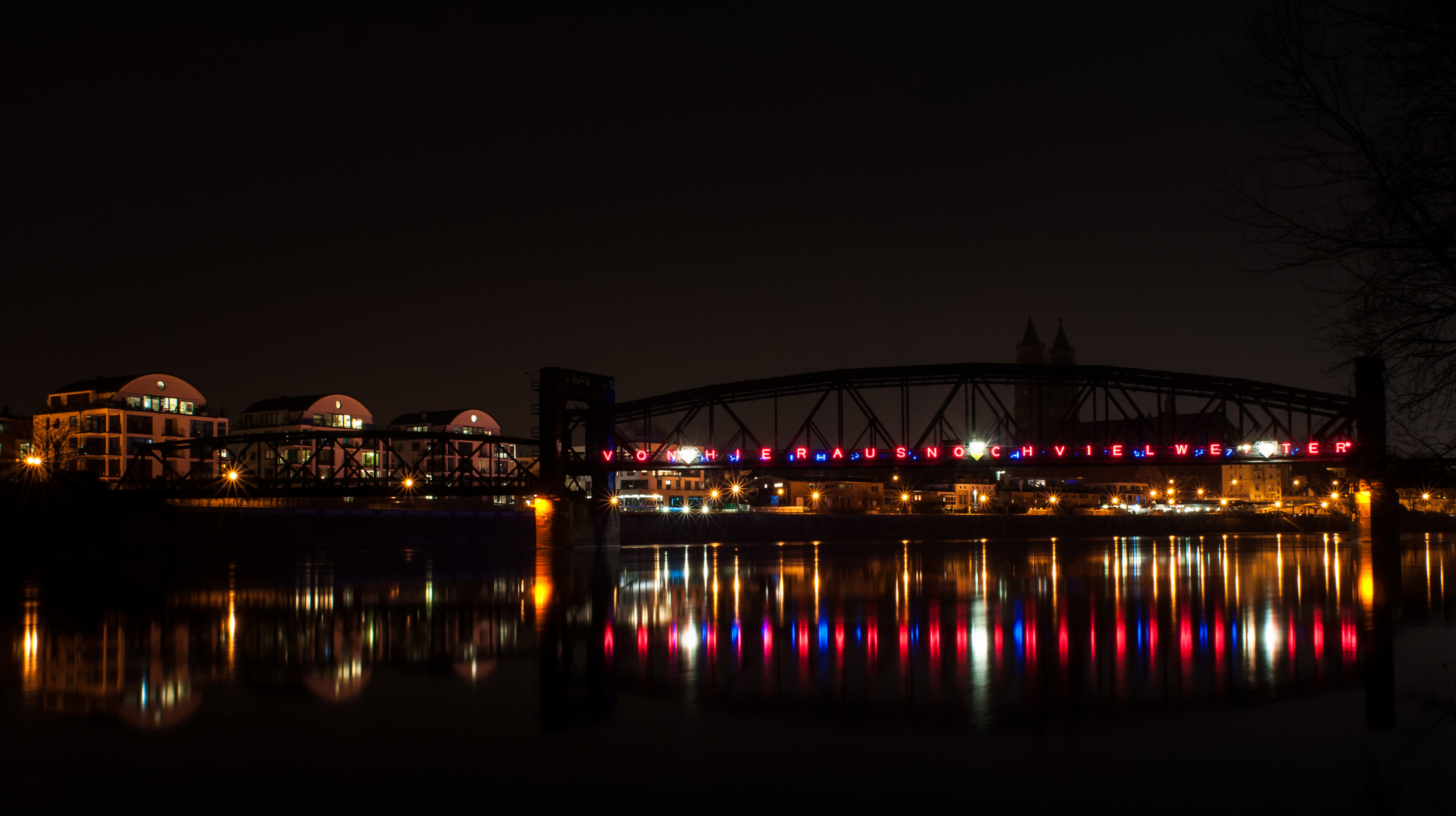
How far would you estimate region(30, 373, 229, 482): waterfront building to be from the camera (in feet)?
401

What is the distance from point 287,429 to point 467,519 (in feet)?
218

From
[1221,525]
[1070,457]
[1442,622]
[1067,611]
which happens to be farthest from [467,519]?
[1221,525]

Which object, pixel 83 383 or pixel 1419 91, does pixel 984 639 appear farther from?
pixel 83 383

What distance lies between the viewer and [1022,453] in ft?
273

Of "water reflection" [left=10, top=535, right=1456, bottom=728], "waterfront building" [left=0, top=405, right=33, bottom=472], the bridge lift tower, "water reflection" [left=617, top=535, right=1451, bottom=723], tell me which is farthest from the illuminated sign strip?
"waterfront building" [left=0, top=405, right=33, bottom=472]

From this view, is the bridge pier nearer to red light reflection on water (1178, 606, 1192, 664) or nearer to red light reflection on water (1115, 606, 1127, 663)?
red light reflection on water (1115, 606, 1127, 663)

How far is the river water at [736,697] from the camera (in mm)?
12398

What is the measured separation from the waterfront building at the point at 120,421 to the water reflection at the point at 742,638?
8807cm

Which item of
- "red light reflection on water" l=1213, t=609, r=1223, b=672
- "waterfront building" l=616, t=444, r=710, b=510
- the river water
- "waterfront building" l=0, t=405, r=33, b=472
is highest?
"waterfront building" l=0, t=405, r=33, b=472

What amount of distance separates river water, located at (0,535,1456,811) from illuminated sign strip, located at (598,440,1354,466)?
1727 inches

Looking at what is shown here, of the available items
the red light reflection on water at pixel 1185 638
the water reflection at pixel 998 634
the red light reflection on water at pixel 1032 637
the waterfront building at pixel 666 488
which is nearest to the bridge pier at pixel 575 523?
the water reflection at pixel 998 634

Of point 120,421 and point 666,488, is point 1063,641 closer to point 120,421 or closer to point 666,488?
point 120,421

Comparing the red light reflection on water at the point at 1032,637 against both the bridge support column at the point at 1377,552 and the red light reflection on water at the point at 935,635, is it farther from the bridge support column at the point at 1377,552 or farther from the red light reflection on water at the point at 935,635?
the bridge support column at the point at 1377,552

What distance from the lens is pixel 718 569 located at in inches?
2170
